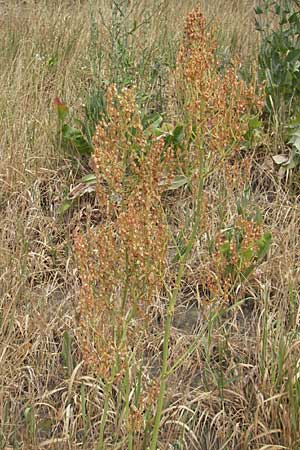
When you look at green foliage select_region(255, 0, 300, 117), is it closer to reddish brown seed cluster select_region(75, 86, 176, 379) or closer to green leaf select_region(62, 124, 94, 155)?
green leaf select_region(62, 124, 94, 155)

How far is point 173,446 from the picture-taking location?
76.0 inches

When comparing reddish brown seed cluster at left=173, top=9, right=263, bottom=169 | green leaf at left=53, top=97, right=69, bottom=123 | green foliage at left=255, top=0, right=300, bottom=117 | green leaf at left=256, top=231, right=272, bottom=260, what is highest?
reddish brown seed cluster at left=173, top=9, right=263, bottom=169

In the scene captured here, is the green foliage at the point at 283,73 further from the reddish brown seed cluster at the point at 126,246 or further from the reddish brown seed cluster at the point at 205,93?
the reddish brown seed cluster at the point at 126,246

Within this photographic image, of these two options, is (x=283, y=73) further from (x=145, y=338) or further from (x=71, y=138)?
(x=145, y=338)

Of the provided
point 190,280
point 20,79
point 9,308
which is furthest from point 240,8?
point 9,308

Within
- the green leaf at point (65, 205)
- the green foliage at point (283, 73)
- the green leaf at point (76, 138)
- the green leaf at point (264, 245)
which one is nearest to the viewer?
the green leaf at point (264, 245)

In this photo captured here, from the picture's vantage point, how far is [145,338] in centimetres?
228

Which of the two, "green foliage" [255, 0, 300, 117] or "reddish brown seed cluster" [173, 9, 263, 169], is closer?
"reddish brown seed cluster" [173, 9, 263, 169]

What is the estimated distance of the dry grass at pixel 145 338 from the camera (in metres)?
1.98

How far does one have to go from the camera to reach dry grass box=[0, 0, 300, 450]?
1981mm

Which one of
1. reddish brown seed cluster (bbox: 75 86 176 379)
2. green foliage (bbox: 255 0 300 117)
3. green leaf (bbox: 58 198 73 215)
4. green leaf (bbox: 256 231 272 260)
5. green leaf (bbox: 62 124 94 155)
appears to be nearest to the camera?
reddish brown seed cluster (bbox: 75 86 176 379)

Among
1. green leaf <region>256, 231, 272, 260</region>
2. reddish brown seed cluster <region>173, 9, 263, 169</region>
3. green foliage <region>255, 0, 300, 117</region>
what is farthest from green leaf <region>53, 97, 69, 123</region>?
reddish brown seed cluster <region>173, 9, 263, 169</region>

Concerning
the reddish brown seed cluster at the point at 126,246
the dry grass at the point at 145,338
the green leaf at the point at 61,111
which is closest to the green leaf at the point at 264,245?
the dry grass at the point at 145,338

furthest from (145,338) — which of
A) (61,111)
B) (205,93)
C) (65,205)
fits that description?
(61,111)
